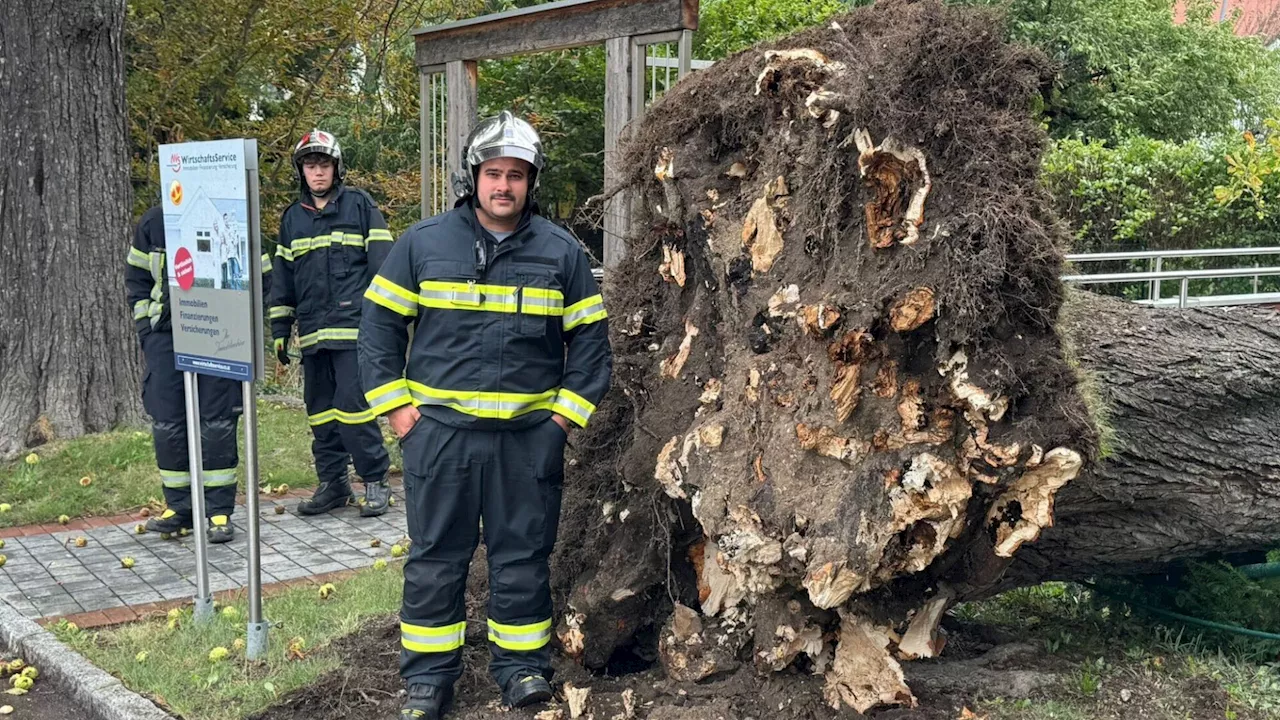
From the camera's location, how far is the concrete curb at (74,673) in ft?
13.7

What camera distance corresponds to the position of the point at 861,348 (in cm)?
314

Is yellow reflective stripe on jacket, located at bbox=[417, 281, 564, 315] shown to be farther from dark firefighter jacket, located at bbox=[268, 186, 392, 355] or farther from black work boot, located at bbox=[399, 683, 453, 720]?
dark firefighter jacket, located at bbox=[268, 186, 392, 355]

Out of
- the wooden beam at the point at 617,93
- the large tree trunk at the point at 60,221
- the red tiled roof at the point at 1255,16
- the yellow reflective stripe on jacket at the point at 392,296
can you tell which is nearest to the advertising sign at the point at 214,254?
the yellow reflective stripe on jacket at the point at 392,296

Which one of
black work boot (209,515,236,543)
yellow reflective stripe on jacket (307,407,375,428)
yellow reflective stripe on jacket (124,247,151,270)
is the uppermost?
yellow reflective stripe on jacket (124,247,151,270)

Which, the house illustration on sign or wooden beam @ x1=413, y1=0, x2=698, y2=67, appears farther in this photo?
wooden beam @ x1=413, y1=0, x2=698, y2=67

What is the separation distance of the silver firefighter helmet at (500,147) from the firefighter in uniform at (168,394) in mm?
3027

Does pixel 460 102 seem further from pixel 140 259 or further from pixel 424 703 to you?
pixel 424 703

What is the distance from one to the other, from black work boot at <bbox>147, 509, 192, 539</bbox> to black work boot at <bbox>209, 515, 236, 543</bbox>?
194 mm

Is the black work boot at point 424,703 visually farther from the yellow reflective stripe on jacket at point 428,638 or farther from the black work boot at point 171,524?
the black work boot at point 171,524

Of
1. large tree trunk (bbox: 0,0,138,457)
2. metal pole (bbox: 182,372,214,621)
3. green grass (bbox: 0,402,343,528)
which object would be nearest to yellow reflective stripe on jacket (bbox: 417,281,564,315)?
metal pole (bbox: 182,372,214,621)

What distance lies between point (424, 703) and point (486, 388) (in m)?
1.18

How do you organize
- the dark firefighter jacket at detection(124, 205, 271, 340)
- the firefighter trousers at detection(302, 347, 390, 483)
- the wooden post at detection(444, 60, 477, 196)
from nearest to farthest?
the dark firefighter jacket at detection(124, 205, 271, 340), the firefighter trousers at detection(302, 347, 390, 483), the wooden post at detection(444, 60, 477, 196)

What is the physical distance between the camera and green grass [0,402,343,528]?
7.36m

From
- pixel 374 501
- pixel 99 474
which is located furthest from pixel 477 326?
pixel 99 474
